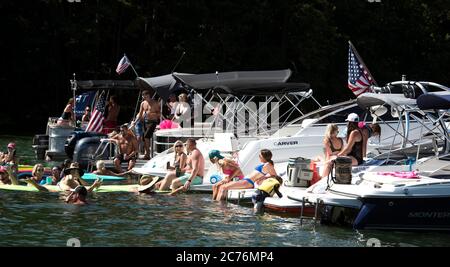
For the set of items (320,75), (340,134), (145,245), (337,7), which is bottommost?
(145,245)

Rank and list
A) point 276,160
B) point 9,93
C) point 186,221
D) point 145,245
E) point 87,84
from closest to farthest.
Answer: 1. point 145,245
2. point 186,221
3. point 276,160
4. point 87,84
5. point 9,93

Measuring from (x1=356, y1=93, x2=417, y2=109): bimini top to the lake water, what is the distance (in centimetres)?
246

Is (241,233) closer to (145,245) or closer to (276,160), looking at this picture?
(145,245)

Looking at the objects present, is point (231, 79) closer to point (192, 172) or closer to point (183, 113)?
point (183, 113)

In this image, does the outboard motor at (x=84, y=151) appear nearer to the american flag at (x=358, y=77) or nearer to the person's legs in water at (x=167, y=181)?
the person's legs in water at (x=167, y=181)

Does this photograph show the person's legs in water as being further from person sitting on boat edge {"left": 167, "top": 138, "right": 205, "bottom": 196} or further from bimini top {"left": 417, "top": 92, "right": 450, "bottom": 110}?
bimini top {"left": 417, "top": 92, "right": 450, "bottom": 110}

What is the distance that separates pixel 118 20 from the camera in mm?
50812

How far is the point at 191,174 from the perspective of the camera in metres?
21.3

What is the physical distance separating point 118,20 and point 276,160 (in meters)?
30.4

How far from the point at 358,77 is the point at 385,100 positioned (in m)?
12.2

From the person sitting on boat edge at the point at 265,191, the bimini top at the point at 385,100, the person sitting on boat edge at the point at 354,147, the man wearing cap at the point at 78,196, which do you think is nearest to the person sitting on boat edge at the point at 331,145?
the person sitting on boat edge at the point at 354,147

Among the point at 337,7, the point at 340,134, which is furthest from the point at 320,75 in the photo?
the point at 340,134

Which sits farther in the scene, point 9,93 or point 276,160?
point 9,93

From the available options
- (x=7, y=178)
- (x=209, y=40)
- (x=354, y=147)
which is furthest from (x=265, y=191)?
(x=209, y=40)
